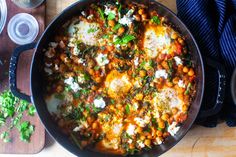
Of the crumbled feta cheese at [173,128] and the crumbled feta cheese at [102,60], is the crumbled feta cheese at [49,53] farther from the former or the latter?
the crumbled feta cheese at [173,128]

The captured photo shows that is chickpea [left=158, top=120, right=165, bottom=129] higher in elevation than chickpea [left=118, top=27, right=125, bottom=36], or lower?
lower

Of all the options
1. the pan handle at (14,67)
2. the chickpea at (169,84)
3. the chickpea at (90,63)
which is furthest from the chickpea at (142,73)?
the pan handle at (14,67)

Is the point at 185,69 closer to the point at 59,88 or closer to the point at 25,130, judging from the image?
the point at 59,88

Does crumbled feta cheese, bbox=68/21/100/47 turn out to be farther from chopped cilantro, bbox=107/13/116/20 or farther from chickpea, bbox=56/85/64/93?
chickpea, bbox=56/85/64/93

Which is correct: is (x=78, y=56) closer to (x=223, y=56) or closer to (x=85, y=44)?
(x=85, y=44)

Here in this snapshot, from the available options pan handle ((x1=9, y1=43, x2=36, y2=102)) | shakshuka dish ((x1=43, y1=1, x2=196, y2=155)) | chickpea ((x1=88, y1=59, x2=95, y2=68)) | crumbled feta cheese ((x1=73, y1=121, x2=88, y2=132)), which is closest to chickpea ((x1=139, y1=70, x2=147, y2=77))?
shakshuka dish ((x1=43, y1=1, x2=196, y2=155))
